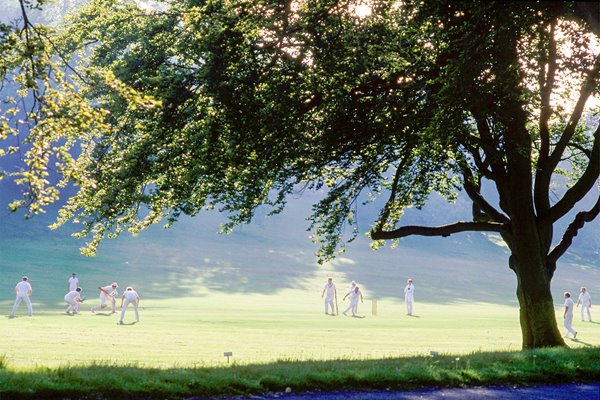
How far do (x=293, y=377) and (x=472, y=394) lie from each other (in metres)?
2.44

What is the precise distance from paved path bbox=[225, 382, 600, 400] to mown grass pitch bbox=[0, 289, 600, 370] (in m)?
3.04

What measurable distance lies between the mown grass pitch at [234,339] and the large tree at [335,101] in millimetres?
3344

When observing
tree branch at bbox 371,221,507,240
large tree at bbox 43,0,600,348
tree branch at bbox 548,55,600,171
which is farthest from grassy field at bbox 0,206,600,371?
tree branch at bbox 548,55,600,171

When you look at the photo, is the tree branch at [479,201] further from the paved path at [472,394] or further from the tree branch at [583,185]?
→ the paved path at [472,394]

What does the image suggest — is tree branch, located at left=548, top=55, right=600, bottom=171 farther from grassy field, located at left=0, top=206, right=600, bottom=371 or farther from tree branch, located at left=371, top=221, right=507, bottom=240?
grassy field, located at left=0, top=206, right=600, bottom=371

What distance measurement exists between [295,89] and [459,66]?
153 inches

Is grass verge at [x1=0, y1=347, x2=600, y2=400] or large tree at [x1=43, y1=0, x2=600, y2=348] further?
large tree at [x1=43, y1=0, x2=600, y2=348]

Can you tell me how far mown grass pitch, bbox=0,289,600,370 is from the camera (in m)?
17.2

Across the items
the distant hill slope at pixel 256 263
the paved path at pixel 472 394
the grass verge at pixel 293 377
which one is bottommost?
the paved path at pixel 472 394

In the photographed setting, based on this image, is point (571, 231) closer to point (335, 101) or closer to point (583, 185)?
point (583, 185)

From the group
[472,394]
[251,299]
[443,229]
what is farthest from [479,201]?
[251,299]

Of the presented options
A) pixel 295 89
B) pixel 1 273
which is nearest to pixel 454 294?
pixel 1 273

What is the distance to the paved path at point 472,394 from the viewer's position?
9531 millimetres

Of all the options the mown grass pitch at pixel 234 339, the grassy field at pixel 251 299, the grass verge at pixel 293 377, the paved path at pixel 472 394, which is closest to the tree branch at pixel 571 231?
the mown grass pitch at pixel 234 339
